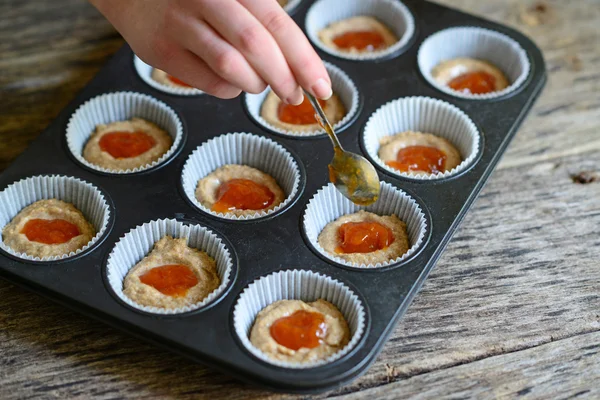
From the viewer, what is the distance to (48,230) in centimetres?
314

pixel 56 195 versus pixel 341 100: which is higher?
pixel 341 100

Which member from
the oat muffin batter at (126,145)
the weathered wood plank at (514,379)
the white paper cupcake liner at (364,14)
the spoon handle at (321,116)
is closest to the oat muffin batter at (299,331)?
the weathered wood plank at (514,379)

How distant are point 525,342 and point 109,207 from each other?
1.75m

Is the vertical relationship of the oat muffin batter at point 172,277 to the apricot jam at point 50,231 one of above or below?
above

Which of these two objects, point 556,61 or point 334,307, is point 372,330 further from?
point 556,61

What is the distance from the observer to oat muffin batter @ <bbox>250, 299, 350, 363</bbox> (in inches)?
107

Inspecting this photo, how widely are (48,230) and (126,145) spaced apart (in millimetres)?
581

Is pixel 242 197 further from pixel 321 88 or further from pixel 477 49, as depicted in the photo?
pixel 477 49

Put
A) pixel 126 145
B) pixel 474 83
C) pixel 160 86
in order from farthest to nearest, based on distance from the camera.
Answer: pixel 474 83 → pixel 160 86 → pixel 126 145

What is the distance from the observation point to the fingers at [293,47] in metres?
2.67

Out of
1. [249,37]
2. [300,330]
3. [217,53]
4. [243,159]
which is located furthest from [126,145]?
[300,330]

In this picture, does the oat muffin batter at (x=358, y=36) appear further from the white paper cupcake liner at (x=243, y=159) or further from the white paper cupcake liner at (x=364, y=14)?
the white paper cupcake liner at (x=243, y=159)

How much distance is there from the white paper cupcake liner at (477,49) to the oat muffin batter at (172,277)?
5.31ft

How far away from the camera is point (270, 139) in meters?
3.43
